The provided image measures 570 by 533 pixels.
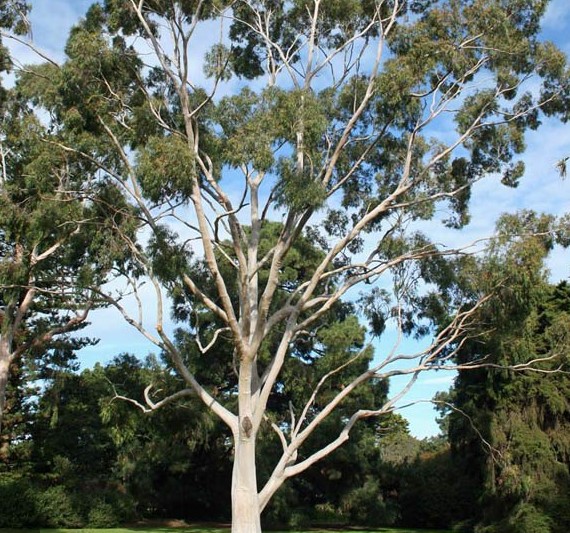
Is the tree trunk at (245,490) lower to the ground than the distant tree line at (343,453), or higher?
lower

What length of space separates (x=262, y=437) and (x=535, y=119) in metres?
12.7

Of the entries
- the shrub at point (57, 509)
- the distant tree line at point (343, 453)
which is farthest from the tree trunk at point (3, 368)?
the shrub at point (57, 509)

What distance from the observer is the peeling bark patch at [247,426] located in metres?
11.8

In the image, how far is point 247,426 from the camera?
11.8m

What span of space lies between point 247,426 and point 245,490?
3.63ft

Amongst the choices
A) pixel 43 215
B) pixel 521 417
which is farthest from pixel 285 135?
pixel 521 417

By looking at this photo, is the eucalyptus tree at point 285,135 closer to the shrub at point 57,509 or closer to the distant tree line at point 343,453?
the distant tree line at point 343,453

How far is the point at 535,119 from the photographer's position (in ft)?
→ 47.8

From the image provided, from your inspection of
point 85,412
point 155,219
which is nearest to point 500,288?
point 155,219

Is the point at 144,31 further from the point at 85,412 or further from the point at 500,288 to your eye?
the point at 85,412

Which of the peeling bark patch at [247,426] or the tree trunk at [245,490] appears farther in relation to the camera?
the peeling bark patch at [247,426]

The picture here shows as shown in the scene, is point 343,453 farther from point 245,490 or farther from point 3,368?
point 245,490

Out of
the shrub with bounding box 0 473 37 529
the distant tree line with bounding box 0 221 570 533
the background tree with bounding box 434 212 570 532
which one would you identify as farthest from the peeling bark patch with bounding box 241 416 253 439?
the shrub with bounding box 0 473 37 529

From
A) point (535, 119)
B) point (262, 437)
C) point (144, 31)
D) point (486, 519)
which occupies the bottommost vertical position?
point (486, 519)
